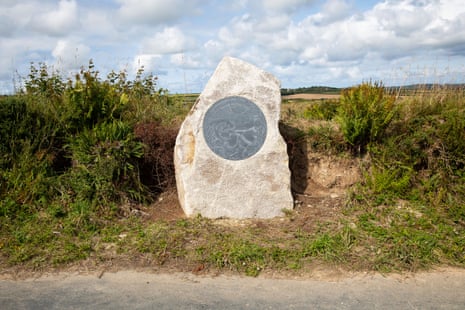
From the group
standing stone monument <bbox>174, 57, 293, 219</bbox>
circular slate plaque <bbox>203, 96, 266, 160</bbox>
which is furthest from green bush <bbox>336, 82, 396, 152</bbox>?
circular slate plaque <bbox>203, 96, 266, 160</bbox>

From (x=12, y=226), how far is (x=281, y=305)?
336 centimetres

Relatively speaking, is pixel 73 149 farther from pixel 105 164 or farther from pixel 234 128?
pixel 234 128

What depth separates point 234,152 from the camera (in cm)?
517

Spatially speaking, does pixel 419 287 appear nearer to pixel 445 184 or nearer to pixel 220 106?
pixel 445 184

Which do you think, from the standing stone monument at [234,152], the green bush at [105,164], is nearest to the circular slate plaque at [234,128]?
the standing stone monument at [234,152]

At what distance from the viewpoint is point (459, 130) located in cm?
553

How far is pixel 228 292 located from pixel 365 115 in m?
3.42

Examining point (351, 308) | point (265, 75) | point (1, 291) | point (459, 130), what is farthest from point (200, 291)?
point (459, 130)

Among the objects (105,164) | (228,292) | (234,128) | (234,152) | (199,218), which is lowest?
(228,292)

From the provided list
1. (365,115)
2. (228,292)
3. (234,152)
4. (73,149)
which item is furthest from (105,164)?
(365,115)

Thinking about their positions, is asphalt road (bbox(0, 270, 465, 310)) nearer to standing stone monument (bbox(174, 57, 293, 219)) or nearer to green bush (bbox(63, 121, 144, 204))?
standing stone monument (bbox(174, 57, 293, 219))

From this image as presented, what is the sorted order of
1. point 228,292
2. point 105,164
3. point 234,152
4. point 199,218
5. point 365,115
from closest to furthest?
point 228,292 < point 199,218 < point 234,152 < point 105,164 < point 365,115

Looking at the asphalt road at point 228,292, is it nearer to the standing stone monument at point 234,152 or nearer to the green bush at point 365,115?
the standing stone monument at point 234,152

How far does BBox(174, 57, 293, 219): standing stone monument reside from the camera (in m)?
5.14
